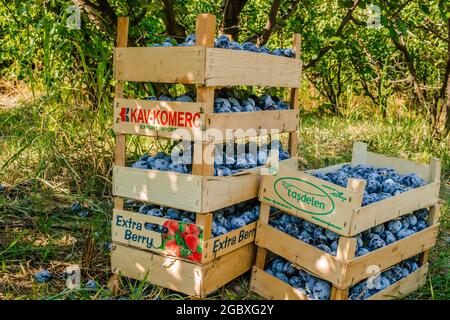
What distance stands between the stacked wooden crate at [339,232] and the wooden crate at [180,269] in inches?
5.6

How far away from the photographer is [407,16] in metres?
7.38

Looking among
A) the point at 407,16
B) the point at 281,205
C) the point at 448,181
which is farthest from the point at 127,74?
the point at 407,16

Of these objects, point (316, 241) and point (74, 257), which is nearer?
point (316, 241)

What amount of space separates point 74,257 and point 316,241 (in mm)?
1435

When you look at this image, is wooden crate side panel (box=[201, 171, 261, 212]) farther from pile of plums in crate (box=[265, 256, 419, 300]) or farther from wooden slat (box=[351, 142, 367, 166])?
wooden slat (box=[351, 142, 367, 166])

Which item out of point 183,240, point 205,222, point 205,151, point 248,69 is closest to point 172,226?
point 183,240

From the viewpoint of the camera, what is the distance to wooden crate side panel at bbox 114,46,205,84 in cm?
259

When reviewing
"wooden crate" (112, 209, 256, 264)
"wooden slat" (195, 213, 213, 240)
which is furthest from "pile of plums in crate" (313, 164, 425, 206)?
"wooden slat" (195, 213, 213, 240)

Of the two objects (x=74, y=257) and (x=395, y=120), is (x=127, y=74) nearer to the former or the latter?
(x=74, y=257)

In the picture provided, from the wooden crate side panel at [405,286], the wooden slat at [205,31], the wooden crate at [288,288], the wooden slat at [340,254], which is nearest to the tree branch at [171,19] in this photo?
the wooden slat at [205,31]

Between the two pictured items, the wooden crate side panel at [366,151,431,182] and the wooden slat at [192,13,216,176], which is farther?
the wooden crate side panel at [366,151,431,182]

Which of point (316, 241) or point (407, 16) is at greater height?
point (407, 16)

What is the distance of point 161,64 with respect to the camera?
2.71 m

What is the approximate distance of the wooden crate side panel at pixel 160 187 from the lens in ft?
8.80
